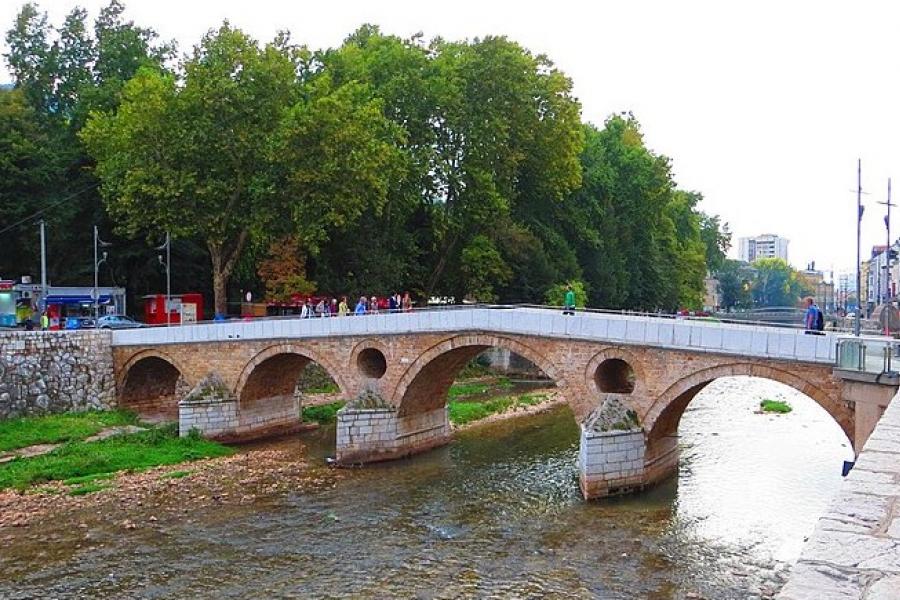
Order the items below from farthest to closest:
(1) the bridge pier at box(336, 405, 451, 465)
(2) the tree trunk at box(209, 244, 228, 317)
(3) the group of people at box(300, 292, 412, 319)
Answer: (2) the tree trunk at box(209, 244, 228, 317)
(3) the group of people at box(300, 292, 412, 319)
(1) the bridge pier at box(336, 405, 451, 465)

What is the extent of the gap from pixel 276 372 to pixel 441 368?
5.73 metres

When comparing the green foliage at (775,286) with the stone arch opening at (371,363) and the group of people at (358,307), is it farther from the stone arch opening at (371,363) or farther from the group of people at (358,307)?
the stone arch opening at (371,363)

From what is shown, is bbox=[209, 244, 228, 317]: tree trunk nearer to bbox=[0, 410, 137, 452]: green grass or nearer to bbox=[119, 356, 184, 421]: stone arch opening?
bbox=[119, 356, 184, 421]: stone arch opening

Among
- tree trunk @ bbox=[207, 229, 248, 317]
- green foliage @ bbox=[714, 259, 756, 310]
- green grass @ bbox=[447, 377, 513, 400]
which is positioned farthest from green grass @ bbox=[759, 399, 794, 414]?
green foliage @ bbox=[714, 259, 756, 310]

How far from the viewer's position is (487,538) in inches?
569

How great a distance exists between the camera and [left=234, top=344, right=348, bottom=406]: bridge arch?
22484 mm

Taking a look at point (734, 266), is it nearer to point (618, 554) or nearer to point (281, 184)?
point (281, 184)

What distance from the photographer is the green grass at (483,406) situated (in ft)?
83.6

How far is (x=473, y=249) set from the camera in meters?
34.8

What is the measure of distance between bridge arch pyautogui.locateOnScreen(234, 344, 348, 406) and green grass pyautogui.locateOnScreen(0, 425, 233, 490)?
2.01 m

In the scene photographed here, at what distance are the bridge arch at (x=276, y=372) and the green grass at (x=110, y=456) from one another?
2013 millimetres

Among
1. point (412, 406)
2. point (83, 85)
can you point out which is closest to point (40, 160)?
point (83, 85)

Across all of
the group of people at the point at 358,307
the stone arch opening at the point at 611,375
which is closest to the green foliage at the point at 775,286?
the group of people at the point at 358,307

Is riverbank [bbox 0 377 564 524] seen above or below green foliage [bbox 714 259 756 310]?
below
